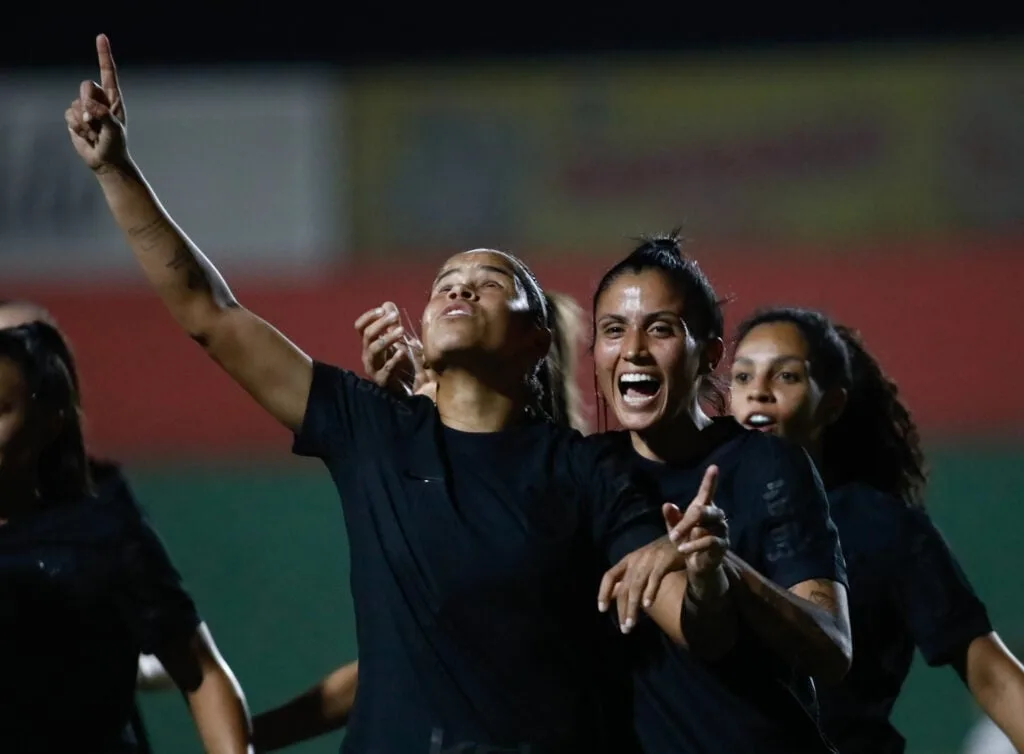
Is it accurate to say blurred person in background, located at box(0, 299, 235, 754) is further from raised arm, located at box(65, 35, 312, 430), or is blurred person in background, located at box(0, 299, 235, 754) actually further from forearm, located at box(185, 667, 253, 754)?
raised arm, located at box(65, 35, 312, 430)

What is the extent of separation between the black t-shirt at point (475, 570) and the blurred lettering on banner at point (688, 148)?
5618 millimetres

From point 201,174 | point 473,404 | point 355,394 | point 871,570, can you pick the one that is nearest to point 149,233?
point 355,394

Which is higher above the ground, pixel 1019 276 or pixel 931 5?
pixel 931 5

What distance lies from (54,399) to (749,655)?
134 cm

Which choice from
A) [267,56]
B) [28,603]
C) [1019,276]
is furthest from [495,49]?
[28,603]

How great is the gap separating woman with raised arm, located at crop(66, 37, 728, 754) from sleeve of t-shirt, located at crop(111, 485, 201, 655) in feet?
1.66

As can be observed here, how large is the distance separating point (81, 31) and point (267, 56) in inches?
39.7

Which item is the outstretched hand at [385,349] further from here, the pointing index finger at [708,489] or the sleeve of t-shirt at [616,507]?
the pointing index finger at [708,489]

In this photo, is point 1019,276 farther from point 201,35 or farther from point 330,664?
point 201,35

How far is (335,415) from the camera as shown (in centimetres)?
264

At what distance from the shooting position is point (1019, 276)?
802cm

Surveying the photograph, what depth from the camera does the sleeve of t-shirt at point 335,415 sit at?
2635 mm

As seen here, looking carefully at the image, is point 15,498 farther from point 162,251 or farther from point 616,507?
point 616,507

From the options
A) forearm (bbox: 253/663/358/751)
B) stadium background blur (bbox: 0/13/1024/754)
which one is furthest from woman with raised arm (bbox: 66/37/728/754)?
stadium background blur (bbox: 0/13/1024/754)
